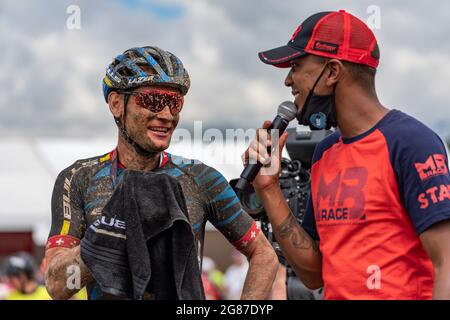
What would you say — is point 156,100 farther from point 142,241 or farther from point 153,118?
point 142,241

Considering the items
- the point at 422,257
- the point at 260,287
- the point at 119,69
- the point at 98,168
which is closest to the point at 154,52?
the point at 119,69

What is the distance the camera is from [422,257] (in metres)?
2.85

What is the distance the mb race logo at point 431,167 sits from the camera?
2764 millimetres

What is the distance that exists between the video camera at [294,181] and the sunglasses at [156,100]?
3.63 ft

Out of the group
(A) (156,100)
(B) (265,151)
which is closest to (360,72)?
(B) (265,151)

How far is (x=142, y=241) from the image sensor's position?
9.39ft

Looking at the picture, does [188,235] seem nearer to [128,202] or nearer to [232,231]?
[128,202]

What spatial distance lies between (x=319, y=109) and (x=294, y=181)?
1550mm

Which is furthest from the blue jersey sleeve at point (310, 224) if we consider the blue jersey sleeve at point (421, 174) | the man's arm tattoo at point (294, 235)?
the blue jersey sleeve at point (421, 174)

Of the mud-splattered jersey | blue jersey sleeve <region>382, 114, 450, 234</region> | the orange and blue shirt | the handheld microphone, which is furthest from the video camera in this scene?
blue jersey sleeve <region>382, 114, 450, 234</region>

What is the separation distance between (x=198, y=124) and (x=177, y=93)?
631mm

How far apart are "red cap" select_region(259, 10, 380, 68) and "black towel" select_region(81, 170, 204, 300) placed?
0.78m

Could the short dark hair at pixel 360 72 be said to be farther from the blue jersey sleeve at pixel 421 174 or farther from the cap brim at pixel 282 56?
the blue jersey sleeve at pixel 421 174

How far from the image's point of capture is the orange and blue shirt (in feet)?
9.09
